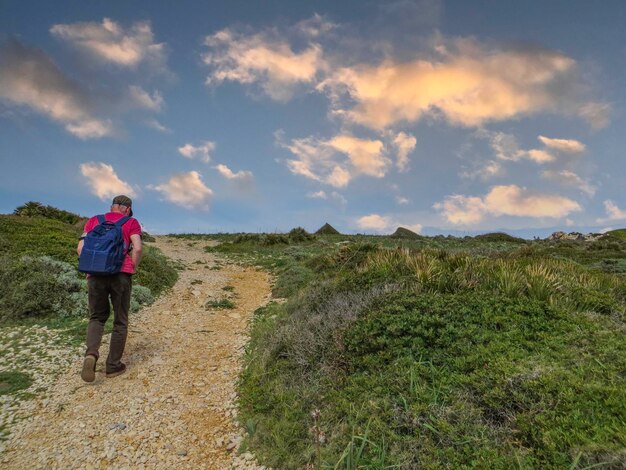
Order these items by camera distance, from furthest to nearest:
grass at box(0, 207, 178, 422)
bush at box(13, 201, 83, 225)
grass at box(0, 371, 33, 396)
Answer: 1. bush at box(13, 201, 83, 225)
2. grass at box(0, 207, 178, 422)
3. grass at box(0, 371, 33, 396)

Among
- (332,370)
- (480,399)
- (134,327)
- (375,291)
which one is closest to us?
(480,399)

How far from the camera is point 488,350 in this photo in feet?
16.0

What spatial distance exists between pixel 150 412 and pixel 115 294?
2.28m

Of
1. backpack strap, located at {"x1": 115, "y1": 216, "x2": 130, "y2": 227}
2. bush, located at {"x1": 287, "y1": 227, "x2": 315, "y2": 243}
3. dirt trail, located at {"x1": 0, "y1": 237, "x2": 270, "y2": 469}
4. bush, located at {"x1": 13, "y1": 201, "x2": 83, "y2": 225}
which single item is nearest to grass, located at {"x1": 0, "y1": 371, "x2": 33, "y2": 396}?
dirt trail, located at {"x1": 0, "y1": 237, "x2": 270, "y2": 469}

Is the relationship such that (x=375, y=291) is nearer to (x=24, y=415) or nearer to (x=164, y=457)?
(x=164, y=457)

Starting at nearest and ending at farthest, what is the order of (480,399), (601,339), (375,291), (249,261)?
(480,399), (601,339), (375,291), (249,261)

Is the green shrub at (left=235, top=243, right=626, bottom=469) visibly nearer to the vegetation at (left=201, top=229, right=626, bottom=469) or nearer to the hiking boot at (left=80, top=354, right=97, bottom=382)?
the vegetation at (left=201, top=229, right=626, bottom=469)

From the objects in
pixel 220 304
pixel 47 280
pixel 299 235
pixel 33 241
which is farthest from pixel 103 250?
pixel 299 235

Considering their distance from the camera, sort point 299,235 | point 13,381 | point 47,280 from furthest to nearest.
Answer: point 299,235
point 47,280
point 13,381

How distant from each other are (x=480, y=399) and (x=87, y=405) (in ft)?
18.6

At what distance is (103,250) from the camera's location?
6.26 meters

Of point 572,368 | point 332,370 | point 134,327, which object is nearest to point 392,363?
point 332,370

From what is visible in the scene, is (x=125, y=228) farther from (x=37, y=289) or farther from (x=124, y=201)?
(x=37, y=289)

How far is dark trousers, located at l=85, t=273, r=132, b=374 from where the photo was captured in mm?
6516
